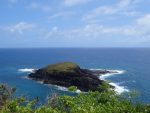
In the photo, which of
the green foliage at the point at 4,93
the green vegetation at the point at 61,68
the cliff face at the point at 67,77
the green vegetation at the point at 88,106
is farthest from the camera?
the green vegetation at the point at 61,68

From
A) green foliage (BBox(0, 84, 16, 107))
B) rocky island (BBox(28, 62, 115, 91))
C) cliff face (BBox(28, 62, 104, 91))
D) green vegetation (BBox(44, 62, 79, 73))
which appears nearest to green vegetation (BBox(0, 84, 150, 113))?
green foliage (BBox(0, 84, 16, 107))

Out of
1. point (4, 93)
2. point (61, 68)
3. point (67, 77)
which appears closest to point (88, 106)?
point (4, 93)

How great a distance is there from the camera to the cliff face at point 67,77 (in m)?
89.9

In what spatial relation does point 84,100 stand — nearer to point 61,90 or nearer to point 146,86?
point 61,90

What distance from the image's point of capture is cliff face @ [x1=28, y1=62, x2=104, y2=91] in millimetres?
89875

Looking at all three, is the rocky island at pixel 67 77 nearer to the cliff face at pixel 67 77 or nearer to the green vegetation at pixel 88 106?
the cliff face at pixel 67 77

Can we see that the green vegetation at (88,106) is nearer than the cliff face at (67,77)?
Yes

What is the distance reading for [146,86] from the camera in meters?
94.2

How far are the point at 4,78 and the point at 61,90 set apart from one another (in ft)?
104

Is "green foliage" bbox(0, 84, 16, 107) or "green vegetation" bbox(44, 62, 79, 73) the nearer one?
"green foliage" bbox(0, 84, 16, 107)

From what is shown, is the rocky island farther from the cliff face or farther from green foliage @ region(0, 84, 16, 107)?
green foliage @ region(0, 84, 16, 107)

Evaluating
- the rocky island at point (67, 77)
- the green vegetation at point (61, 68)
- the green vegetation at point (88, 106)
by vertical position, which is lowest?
the rocky island at point (67, 77)

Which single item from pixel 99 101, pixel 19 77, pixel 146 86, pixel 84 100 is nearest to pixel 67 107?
pixel 84 100

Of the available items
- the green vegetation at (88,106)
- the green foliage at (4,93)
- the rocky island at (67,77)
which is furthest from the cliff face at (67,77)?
the green vegetation at (88,106)
